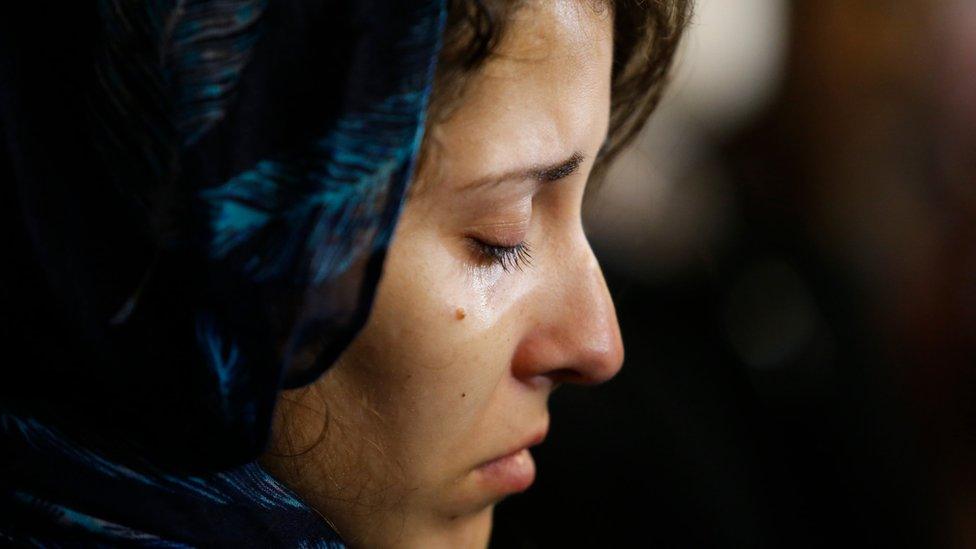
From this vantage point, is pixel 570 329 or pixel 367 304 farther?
pixel 570 329

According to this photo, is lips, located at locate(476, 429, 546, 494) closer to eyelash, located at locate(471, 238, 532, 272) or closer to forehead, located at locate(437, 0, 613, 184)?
eyelash, located at locate(471, 238, 532, 272)

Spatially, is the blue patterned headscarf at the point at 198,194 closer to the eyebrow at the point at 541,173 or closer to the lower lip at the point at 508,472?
the eyebrow at the point at 541,173

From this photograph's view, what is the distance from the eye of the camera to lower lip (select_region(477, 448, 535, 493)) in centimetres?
93

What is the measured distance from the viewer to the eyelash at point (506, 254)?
0.82 metres

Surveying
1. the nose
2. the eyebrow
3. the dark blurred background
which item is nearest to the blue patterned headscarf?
the eyebrow

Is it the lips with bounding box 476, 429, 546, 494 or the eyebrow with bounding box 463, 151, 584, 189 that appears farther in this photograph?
the lips with bounding box 476, 429, 546, 494

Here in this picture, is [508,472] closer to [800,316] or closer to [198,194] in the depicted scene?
[198,194]

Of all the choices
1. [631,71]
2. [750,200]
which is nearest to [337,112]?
[631,71]

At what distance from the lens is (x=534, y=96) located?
0.79 metres

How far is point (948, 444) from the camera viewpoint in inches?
85.8

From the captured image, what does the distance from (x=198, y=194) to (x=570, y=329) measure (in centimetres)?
36

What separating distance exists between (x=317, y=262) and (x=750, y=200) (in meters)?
1.74

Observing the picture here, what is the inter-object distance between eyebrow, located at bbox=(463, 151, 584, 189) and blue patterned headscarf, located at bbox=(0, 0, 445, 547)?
10 cm

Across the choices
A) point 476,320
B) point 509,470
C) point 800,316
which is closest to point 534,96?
point 476,320
